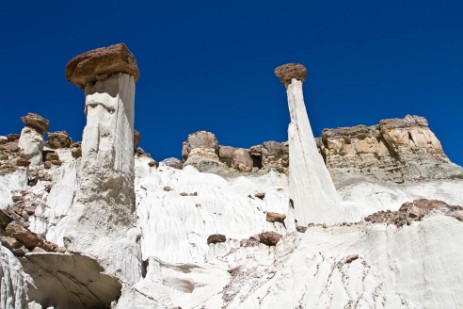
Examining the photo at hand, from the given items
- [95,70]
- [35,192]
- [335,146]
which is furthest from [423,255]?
[335,146]

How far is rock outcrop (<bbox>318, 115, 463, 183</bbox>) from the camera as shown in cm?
3985

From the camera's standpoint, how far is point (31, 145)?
83.2 ft

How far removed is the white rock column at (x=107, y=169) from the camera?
11.9 m

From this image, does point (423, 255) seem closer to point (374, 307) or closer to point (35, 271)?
point (374, 307)

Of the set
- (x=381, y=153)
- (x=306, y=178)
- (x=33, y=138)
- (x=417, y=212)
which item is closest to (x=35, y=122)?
(x=33, y=138)

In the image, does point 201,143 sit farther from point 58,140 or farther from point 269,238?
point 269,238

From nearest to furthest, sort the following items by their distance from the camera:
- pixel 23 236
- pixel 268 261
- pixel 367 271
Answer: pixel 23 236 → pixel 367 271 → pixel 268 261

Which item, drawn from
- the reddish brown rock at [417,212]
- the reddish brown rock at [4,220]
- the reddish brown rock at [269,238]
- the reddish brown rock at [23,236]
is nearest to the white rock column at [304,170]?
the reddish brown rock at [269,238]

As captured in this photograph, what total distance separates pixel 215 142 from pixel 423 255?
38.1 meters

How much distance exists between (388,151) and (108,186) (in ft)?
112

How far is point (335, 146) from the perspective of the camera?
144ft

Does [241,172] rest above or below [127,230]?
above

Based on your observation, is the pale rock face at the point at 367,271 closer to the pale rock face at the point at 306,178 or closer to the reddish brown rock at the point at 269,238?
the reddish brown rock at the point at 269,238

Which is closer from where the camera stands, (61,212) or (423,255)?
(423,255)
